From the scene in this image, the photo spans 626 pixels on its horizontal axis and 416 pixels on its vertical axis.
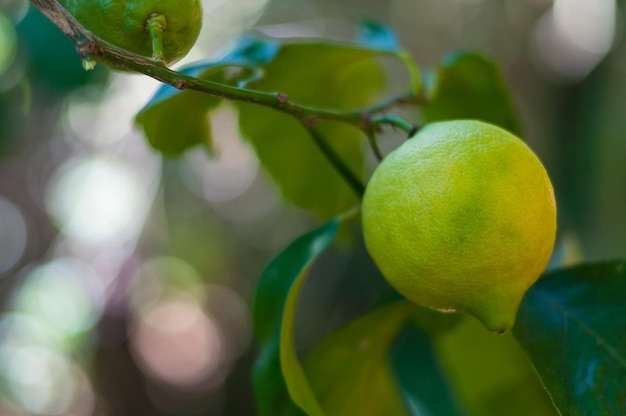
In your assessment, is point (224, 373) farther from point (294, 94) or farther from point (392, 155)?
point (392, 155)

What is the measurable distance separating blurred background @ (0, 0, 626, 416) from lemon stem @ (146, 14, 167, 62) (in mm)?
1241

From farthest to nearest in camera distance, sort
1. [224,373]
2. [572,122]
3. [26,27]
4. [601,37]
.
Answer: [224,373], [572,122], [601,37], [26,27]

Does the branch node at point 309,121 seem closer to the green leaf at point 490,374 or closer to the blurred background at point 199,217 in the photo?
the green leaf at point 490,374

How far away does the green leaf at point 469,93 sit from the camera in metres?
0.90

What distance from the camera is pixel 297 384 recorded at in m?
0.61

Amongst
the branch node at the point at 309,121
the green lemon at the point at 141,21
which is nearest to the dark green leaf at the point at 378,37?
the branch node at the point at 309,121

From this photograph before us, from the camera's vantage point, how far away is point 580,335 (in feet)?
2.03

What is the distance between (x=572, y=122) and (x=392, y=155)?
2.56m

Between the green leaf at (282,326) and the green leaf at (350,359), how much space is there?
12 cm

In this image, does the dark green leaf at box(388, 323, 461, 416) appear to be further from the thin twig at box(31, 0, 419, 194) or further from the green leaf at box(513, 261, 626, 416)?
the thin twig at box(31, 0, 419, 194)

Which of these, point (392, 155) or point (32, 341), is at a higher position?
point (392, 155)

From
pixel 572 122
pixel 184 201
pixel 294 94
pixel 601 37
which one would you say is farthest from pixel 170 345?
pixel 294 94

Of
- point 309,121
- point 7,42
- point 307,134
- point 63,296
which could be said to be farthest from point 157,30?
point 63,296

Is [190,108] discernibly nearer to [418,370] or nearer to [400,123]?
[400,123]
